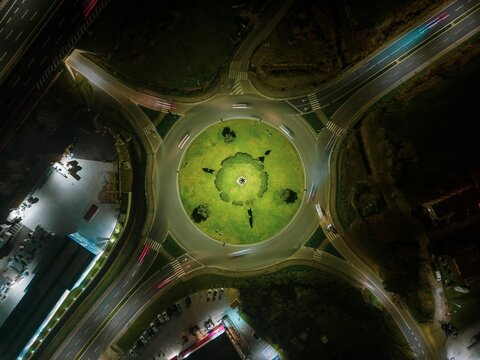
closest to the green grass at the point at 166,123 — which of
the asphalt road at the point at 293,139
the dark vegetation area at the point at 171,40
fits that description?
the asphalt road at the point at 293,139

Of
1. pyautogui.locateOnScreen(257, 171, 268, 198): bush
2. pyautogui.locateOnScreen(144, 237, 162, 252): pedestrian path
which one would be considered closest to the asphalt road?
pyautogui.locateOnScreen(144, 237, 162, 252): pedestrian path

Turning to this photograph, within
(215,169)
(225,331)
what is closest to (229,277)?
(225,331)

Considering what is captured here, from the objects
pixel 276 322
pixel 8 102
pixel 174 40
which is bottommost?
pixel 276 322

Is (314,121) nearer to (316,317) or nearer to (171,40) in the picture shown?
(171,40)

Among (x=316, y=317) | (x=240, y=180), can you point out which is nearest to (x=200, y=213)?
(x=240, y=180)

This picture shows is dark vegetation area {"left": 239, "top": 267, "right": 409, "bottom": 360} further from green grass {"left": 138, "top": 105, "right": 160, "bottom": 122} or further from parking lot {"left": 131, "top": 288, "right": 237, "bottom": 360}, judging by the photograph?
green grass {"left": 138, "top": 105, "right": 160, "bottom": 122}

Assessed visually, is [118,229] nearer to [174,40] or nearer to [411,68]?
[174,40]

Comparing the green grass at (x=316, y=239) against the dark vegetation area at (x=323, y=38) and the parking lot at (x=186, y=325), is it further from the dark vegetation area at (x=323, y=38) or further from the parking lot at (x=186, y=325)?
the dark vegetation area at (x=323, y=38)
